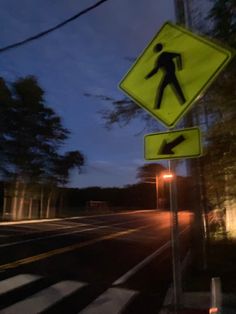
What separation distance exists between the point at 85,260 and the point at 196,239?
307 cm

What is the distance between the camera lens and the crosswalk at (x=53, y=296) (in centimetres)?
702

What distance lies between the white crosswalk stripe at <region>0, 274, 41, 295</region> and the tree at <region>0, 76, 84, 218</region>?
26.7 meters

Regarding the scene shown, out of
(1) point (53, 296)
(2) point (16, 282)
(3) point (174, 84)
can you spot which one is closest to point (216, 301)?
(3) point (174, 84)

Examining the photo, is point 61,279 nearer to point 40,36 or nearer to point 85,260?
point 85,260

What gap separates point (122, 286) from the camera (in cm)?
913

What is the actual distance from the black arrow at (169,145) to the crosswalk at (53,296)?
2803 millimetres

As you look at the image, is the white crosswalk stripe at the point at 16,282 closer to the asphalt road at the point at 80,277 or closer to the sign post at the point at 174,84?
the asphalt road at the point at 80,277

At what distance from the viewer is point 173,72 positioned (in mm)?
5648

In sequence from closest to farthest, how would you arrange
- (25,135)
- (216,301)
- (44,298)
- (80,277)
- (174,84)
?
(216,301) < (174,84) < (44,298) < (80,277) < (25,135)

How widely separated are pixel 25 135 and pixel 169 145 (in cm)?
3216

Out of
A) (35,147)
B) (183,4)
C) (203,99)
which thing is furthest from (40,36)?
(35,147)

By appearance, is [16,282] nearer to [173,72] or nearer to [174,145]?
[174,145]

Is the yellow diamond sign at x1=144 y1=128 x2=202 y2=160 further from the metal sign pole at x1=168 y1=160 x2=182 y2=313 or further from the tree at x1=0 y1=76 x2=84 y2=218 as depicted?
the tree at x1=0 y1=76 x2=84 y2=218

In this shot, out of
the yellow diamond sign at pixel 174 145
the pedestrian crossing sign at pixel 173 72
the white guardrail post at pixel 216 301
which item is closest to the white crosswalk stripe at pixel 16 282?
the yellow diamond sign at pixel 174 145
